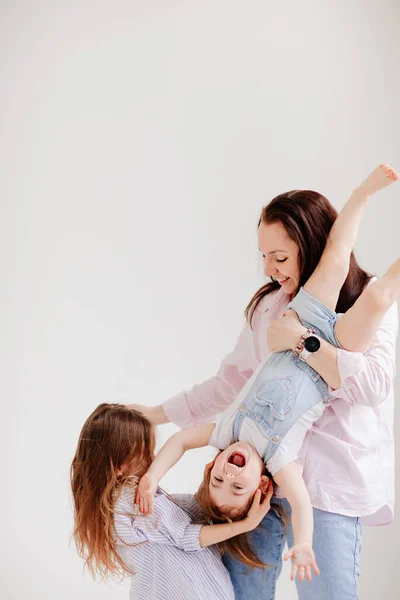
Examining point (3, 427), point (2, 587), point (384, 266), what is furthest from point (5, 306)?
point (384, 266)

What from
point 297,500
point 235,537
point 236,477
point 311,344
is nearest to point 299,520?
point 297,500

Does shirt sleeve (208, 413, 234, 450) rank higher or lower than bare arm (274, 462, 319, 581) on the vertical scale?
higher

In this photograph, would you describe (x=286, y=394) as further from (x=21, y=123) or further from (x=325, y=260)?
(x=21, y=123)

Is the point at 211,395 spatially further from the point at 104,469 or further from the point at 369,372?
the point at 369,372

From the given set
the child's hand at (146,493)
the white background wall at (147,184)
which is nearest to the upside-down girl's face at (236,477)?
the child's hand at (146,493)

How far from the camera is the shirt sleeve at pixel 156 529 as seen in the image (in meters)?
1.79

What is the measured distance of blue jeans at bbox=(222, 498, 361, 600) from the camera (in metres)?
1.80

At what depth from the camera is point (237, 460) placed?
1.78m

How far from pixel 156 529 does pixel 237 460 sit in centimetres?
24

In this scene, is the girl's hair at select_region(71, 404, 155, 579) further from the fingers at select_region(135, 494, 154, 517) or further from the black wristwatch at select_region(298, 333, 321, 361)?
the black wristwatch at select_region(298, 333, 321, 361)

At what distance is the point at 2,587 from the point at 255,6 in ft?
7.62

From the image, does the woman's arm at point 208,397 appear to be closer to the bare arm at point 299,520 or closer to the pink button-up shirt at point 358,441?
the pink button-up shirt at point 358,441

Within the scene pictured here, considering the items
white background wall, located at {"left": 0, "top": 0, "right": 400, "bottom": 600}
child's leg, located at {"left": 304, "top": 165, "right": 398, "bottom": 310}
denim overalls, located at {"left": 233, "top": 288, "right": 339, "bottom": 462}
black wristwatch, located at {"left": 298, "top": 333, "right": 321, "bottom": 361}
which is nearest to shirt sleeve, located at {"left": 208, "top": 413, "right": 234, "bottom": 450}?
denim overalls, located at {"left": 233, "top": 288, "right": 339, "bottom": 462}

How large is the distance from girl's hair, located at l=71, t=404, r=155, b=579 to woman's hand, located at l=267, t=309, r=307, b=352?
36 centimetres
